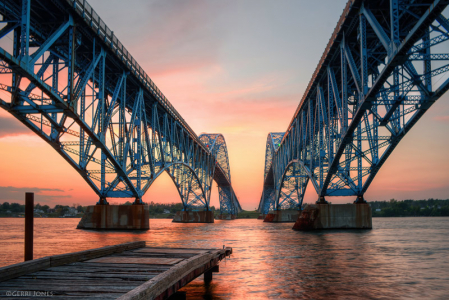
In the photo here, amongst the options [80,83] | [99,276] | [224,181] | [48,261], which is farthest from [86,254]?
[224,181]

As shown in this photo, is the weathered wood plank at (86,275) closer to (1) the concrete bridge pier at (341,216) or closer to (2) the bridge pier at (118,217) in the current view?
(1) the concrete bridge pier at (341,216)

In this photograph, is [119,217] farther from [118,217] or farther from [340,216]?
[340,216]

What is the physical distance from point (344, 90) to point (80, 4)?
2202 cm

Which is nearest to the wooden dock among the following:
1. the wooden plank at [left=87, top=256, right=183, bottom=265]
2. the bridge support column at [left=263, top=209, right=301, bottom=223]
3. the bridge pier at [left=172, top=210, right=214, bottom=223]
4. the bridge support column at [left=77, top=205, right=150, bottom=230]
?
the wooden plank at [left=87, top=256, right=183, bottom=265]

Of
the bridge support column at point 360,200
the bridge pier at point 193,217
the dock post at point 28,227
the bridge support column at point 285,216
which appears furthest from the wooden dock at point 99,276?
the bridge support column at point 285,216

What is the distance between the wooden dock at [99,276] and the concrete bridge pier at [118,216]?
3653cm

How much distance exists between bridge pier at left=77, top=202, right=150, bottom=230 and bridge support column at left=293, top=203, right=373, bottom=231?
19.4 m

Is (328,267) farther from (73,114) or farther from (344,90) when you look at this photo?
(73,114)

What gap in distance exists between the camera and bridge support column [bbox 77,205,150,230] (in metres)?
47.4

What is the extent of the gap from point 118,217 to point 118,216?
0.41 feet

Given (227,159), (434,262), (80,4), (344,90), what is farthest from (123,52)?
(227,159)

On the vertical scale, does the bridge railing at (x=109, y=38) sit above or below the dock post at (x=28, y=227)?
above

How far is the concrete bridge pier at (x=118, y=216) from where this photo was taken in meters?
47.4

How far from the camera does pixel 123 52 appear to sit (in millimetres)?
39875
